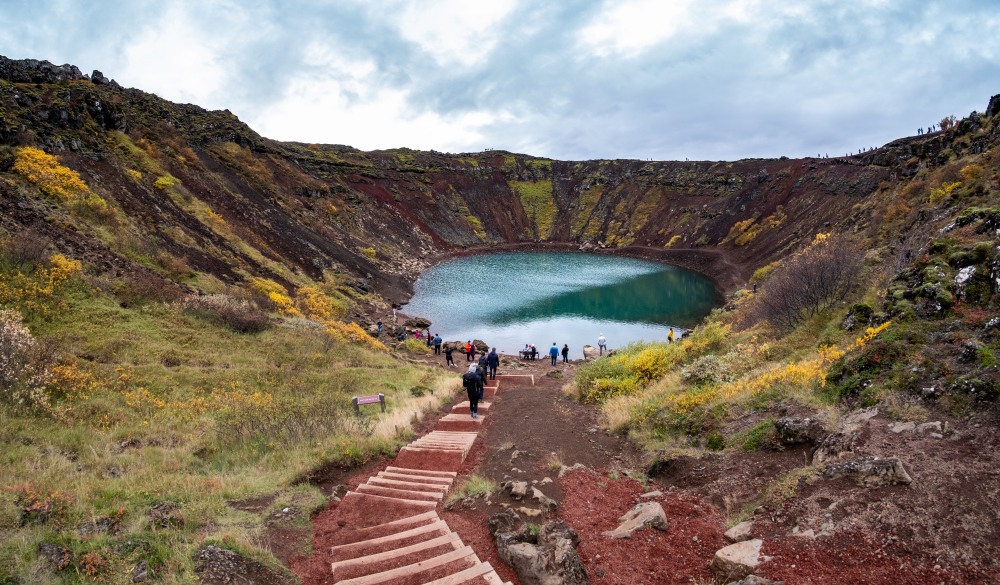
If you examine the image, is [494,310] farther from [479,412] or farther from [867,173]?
[867,173]

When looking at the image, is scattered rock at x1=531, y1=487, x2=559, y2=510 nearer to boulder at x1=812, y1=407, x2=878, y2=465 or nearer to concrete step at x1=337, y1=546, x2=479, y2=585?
concrete step at x1=337, y1=546, x2=479, y2=585

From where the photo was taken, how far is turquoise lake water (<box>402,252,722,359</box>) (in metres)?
37.4

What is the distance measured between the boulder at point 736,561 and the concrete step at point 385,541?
306 cm

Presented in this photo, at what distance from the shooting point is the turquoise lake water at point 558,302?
37375 millimetres

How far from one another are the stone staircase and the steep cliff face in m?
16.8

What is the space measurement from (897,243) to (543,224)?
81420 millimetres

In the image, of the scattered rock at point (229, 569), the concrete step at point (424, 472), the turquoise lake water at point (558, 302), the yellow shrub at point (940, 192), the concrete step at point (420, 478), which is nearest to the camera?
the scattered rock at point (229, 569)

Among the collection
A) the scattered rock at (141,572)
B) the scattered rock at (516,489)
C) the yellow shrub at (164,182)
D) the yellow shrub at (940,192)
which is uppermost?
the yellow shrub at (164,182)

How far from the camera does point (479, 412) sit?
14.4 meters

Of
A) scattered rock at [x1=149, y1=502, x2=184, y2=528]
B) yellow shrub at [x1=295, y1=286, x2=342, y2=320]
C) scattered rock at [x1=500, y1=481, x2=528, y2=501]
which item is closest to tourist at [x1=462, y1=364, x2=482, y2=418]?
scattered rock at [x1=500, y1=481, x2=528, y2=501]

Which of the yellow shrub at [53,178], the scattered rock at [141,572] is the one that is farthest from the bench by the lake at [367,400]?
the yellow shrub at [53,178]

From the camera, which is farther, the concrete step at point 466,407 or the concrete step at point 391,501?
the concrete step at point 466,407

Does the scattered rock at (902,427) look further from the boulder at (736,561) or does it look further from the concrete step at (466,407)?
the concrete step at (466,407)

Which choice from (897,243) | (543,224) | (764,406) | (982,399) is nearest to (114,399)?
(764,406)
